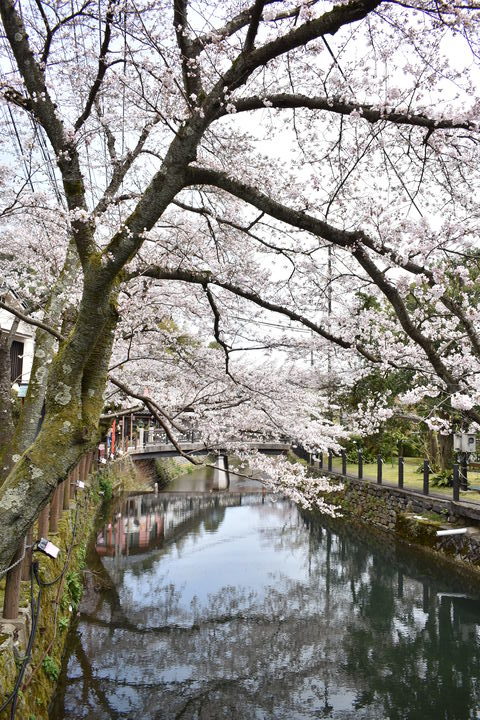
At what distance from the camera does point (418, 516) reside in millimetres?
12523

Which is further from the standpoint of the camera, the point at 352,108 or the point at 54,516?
Result: the point at 54,516

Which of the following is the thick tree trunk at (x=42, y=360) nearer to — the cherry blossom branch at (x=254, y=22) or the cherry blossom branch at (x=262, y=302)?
the cherry blossom branch at (x=262, y=302)

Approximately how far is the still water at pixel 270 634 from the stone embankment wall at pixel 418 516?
0.45m

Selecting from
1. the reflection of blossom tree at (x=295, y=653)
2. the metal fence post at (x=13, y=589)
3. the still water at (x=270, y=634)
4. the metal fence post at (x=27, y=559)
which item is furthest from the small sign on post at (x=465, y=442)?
the metal fence post at (x=13, y=589)

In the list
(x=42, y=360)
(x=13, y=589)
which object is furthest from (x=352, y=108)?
(x=13, y=589)

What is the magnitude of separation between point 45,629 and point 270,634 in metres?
3.60

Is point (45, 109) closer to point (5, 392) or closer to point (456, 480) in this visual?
point (5, 392)

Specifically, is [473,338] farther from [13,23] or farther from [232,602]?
[232,602]

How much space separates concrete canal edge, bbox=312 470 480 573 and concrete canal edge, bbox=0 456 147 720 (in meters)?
6.23

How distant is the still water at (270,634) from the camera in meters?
5.87

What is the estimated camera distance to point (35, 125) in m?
4.52

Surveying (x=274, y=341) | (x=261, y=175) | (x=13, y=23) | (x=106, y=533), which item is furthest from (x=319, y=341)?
(x=106, y=533)

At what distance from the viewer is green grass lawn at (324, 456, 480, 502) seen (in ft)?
41.2

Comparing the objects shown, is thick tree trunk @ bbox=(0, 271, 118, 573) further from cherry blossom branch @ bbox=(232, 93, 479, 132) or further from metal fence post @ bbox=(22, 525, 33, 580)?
metal fence post @ bbox=(22, 525, 33, 580)
